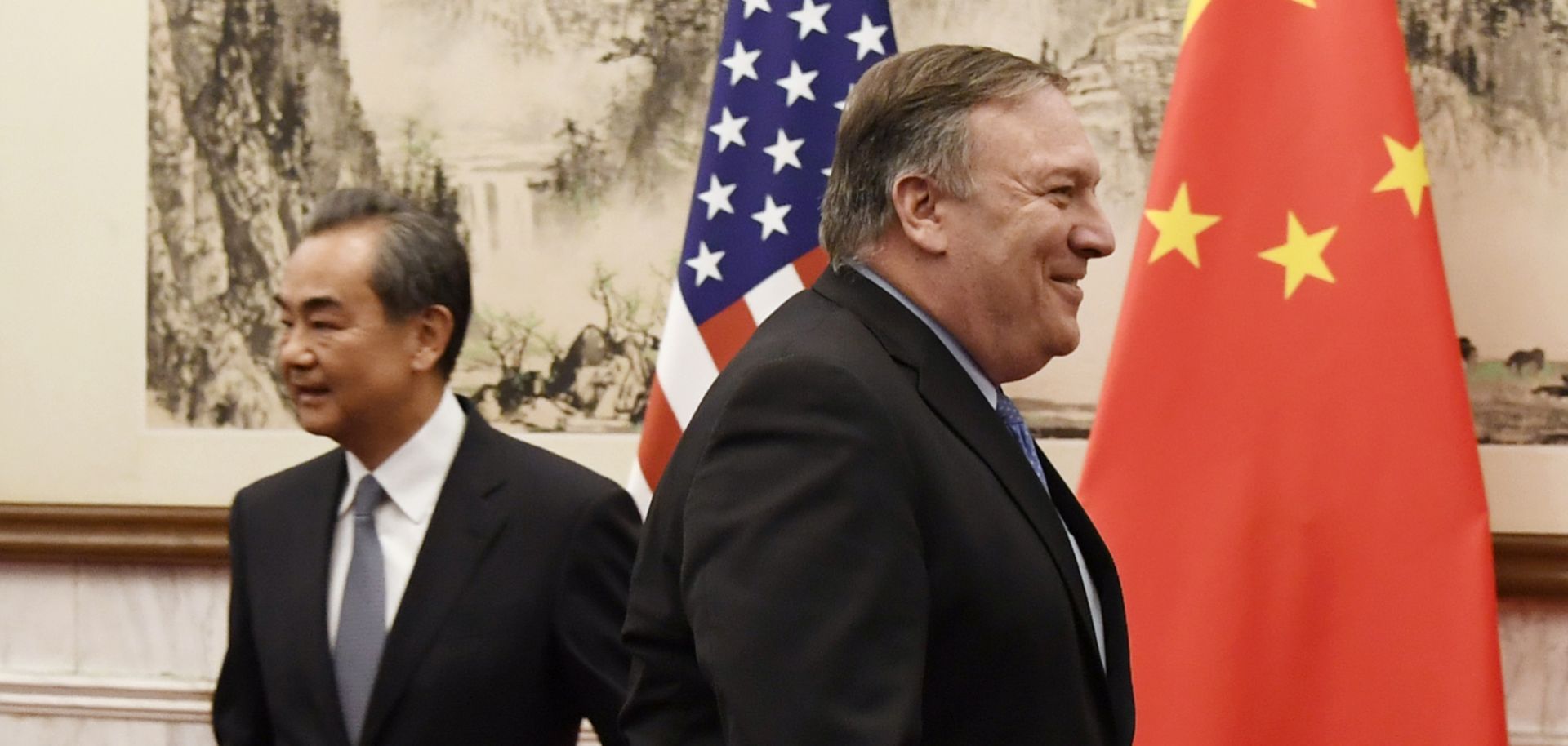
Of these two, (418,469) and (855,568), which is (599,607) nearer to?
(418,469)

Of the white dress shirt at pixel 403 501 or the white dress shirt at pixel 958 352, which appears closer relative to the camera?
the white dress shirt at pixel 958 352

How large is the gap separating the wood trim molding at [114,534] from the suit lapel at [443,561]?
1.67 metres

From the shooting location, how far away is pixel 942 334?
1.61 metres

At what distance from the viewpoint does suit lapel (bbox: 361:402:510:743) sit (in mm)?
2254

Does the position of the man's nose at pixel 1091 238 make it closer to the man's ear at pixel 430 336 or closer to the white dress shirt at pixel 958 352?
the white dress shirt at pixel 958 352

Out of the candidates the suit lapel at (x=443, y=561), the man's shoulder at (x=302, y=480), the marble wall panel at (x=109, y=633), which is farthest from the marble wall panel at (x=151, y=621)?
the suit lapel at (x=443, y=561)

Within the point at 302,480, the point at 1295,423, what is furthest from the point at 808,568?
the point at 1295,423

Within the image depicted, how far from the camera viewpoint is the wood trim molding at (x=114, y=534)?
3867mm

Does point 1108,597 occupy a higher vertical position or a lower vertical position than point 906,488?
lower

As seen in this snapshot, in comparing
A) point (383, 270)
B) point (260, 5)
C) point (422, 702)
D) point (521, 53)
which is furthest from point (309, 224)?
point (260, 5)

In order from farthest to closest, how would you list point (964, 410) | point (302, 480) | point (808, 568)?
point (302, 480), point (964, 410), point (808, 568)

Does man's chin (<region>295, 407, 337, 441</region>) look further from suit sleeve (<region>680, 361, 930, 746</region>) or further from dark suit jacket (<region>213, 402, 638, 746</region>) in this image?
suit sleeve (<region>680, 361, 930, 746</region>)

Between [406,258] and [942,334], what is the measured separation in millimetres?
1154

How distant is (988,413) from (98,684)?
10.3ft
